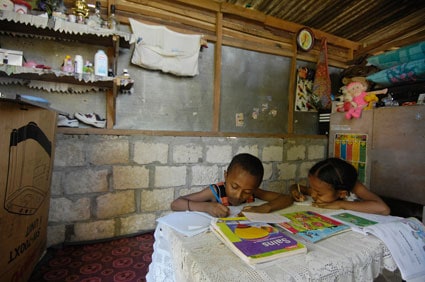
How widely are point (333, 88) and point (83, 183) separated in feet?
13.4

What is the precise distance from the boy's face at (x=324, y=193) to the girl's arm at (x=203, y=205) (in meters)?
0.72

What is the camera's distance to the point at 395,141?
8.89 ft

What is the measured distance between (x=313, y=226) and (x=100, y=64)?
91.2 inches

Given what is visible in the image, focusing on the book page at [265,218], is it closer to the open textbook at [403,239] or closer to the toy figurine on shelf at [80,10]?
the open textbook at [403,239]

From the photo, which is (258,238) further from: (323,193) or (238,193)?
(323,193)

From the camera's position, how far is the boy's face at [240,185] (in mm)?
1447

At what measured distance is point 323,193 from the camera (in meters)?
1.50

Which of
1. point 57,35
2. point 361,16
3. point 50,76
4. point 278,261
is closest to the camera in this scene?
point 278,261

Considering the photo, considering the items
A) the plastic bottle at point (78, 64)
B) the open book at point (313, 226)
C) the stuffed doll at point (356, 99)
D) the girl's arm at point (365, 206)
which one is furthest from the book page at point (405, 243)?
the plastic bottle at point (78, 64)

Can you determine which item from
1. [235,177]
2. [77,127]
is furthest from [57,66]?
[235,177]

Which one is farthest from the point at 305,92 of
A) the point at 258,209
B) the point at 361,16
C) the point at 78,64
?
the point at 78,64

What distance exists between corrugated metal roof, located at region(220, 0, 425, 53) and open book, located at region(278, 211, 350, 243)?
2.83 m

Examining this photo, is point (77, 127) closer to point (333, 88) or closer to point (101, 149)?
point (101, 149)

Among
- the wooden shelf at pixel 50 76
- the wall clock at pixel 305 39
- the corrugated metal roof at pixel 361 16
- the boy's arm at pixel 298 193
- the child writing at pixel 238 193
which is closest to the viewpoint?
the child writing at pixel 238 193
